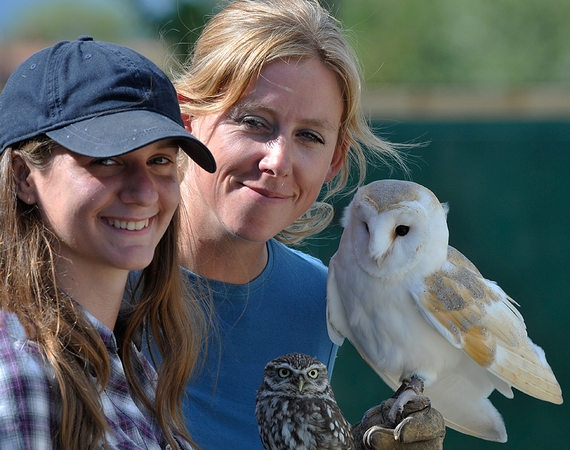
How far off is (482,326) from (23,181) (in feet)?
3.89

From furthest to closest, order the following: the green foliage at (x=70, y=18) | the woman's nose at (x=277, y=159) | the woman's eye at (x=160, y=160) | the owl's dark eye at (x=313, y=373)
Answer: the green foliage at (x=70, y=18) < the woman's nose at (x=277, y=159) < the owl's dark eye at (x=313, y=373) < the woman's eye at (x=160, y=160)

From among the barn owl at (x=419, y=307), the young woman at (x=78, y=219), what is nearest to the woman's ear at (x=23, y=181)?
the young woman at (x=78, y=219)

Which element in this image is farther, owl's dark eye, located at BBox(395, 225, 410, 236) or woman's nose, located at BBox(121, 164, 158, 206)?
owl's dark eye, located at BBox(395, 225, 410, 236)

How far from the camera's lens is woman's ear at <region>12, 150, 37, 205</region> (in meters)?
1.18

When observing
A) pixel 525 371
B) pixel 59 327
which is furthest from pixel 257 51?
pixel 525 371

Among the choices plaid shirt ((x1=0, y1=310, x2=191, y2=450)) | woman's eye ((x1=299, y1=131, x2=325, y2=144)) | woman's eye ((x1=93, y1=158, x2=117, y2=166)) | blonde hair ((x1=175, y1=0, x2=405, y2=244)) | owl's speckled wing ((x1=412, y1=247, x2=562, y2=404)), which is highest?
blonde hair ((x1=175, y1=0, x2=405, y2=244))

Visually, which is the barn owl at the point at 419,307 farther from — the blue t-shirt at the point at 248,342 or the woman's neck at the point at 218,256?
the woman's neck at the point at 218,256

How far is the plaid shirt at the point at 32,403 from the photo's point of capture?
102cm

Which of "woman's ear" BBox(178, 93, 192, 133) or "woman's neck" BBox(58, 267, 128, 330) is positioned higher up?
"woman's ear" BBox(178, 93, 192, 133)

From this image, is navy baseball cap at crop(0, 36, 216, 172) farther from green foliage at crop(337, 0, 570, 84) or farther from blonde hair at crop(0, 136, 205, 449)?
green foliage at crop(337, 0, 570, 84)

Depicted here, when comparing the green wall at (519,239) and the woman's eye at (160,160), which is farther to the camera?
the green wall at (519,239)

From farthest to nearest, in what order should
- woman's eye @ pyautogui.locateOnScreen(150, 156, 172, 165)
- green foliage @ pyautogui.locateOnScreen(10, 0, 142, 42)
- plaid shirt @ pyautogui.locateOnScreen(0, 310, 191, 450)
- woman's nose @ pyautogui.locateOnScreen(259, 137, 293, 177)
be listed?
1. green foliage @ pyautogui.locateOnScreen(10, 0, 142, 42)
2. woman's nose @ pyautogui.locateOnScreen(259, 137, 293, 177)
3. woman's eye @ pyautogui.locateOnScreen(150, 156, 172, 165)
4. plaid shirt @ pyautogui.locateOnScreen(0, 310, 191, 450)

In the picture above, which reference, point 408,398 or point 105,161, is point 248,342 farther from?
point 105,161

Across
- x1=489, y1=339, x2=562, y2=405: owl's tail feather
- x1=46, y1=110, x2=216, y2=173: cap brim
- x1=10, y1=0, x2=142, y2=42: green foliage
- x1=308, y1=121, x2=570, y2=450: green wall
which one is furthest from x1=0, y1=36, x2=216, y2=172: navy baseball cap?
x1=10, y1=0, x2=142, y2=42: green foliage
